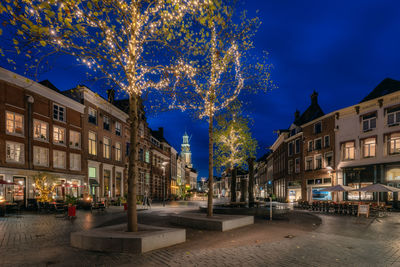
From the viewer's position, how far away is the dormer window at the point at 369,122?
29750 millimetres

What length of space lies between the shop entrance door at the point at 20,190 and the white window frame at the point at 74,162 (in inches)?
240

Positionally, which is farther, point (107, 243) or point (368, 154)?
point (368, 154)

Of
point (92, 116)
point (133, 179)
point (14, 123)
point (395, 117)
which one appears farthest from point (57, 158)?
point (395, 117)

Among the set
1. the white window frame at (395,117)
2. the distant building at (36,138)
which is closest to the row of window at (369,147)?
the white window frame at (395,117)

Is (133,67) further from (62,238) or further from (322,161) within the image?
(322,161)

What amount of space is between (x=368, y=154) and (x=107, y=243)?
31.0 metres

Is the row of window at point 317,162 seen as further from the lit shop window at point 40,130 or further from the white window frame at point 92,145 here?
the lit shop window at point 40,130

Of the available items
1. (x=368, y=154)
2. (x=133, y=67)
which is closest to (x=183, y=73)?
(x=133, y=67)

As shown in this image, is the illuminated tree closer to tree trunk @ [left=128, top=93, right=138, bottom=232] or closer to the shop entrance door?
the shop entrance door

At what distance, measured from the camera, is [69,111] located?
95.5 ft

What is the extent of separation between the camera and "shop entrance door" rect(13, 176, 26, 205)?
22.0m

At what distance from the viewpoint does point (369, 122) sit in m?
30.3

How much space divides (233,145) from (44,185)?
53.3 ft

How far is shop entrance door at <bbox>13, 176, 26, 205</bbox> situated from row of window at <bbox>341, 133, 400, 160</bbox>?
111 ft
